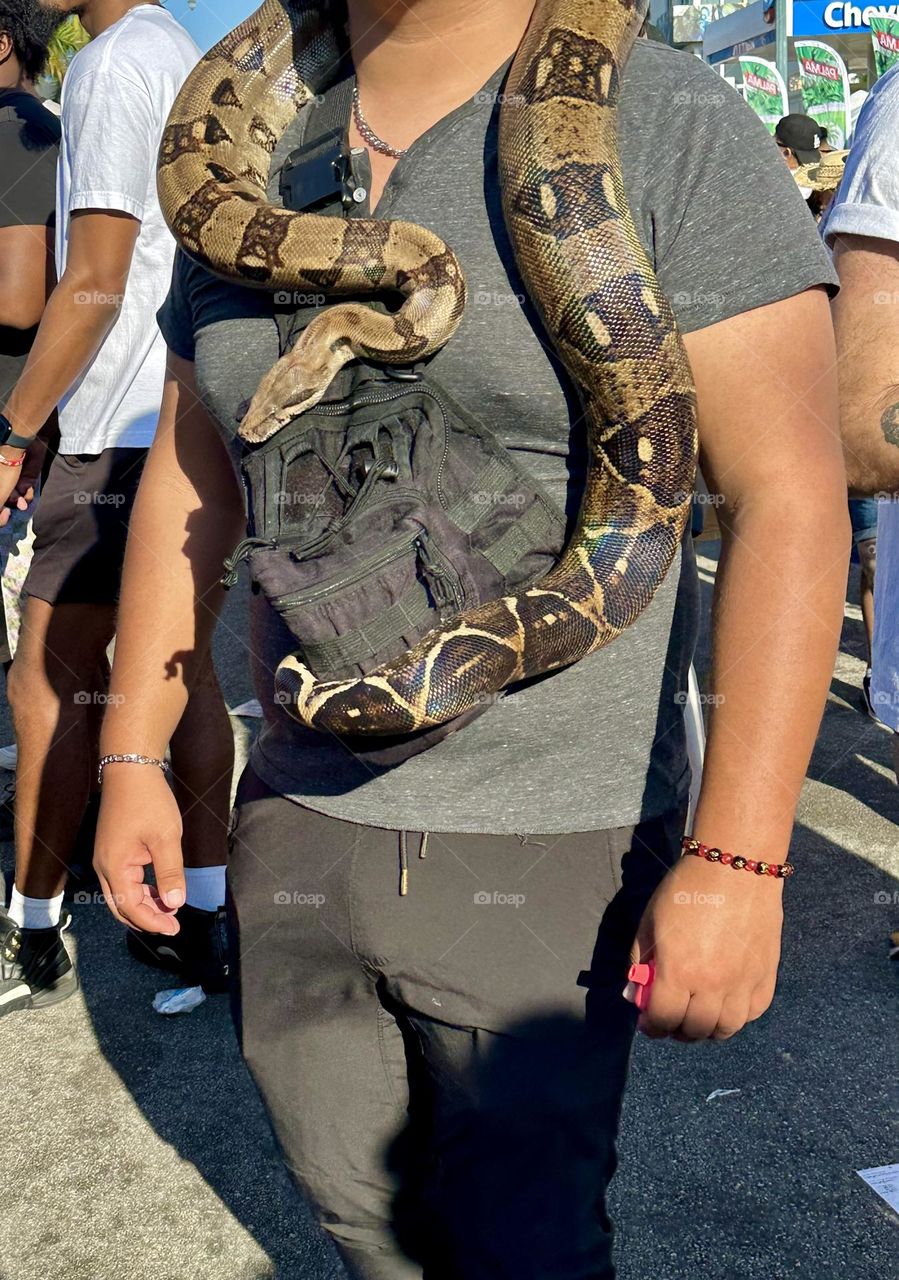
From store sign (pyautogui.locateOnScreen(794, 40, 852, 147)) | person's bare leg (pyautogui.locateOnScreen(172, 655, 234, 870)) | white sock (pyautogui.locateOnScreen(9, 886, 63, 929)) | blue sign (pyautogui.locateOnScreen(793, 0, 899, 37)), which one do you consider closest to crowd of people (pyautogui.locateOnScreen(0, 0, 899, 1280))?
person's bare leg (pyautogui.locateOnScreen(172, 655, 234, 870))

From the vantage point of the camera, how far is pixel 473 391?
5.24 feet

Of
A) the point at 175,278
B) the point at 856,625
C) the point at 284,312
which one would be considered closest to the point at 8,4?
the point at 175,278

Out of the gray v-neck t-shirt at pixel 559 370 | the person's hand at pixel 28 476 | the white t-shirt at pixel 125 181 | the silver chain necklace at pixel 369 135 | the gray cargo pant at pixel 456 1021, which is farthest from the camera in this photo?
the person's hand at pixel 28 476

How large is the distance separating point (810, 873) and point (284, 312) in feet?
11.9

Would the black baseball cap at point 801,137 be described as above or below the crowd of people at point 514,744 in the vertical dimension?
below

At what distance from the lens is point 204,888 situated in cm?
391

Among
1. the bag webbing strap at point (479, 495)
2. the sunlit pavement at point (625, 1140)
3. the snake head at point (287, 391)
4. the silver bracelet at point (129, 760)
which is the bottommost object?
the sunlit pavement at point (625, 1140)

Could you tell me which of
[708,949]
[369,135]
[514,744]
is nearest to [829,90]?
[369,135]

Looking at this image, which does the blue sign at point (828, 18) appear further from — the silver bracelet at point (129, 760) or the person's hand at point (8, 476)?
the silver bracelet at point (129, 760)

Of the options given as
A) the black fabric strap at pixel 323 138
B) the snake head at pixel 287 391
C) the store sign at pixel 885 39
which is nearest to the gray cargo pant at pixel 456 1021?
the snake head at pixel 287 391

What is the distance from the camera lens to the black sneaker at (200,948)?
3889 millimetres

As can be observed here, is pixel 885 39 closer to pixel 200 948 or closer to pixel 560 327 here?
pixel 200 948

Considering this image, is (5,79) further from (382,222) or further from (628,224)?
(628,224)

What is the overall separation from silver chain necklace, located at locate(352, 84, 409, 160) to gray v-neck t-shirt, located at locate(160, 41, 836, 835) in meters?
0.07
